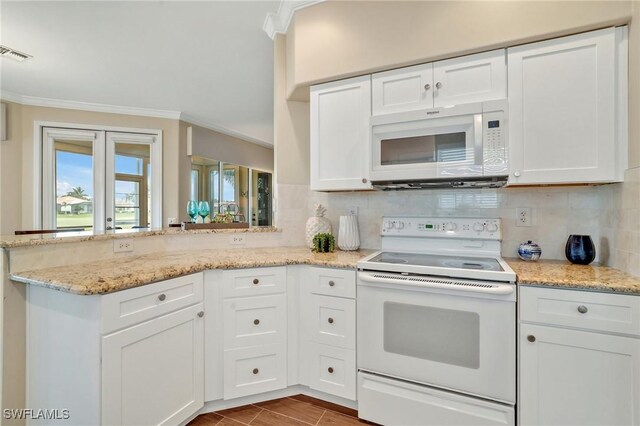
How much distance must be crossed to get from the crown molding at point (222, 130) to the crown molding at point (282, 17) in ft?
9.59

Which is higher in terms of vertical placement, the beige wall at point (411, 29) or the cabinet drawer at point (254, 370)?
the beige wall at point (411, 29)

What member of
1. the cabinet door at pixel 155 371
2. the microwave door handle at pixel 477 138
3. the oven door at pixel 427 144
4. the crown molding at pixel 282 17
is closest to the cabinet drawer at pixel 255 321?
the cabinet door at pixel 155 371

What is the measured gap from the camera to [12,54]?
9.50 feet

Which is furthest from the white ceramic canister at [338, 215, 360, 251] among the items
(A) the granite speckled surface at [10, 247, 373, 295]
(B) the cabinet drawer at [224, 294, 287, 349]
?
(B) the cabinet drawer at [224, 294, 287, 349]

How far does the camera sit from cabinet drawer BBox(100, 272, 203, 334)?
1260 millimetres

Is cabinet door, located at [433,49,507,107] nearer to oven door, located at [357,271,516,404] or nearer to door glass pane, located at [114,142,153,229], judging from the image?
oven door, located at [357,271,516,404]

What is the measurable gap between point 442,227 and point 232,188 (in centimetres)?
519

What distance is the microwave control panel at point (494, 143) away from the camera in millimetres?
1672

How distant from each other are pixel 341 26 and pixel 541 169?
151cm

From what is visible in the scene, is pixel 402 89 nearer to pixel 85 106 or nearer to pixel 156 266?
pixel 156 266

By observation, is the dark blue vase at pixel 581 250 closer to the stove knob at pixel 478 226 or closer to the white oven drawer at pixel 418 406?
the stove knob at pixel 478 226

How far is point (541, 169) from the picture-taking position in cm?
165

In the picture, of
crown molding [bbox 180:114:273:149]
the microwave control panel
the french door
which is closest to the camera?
the microwave control panel

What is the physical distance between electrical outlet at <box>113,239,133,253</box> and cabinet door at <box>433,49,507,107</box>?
2.03 m
